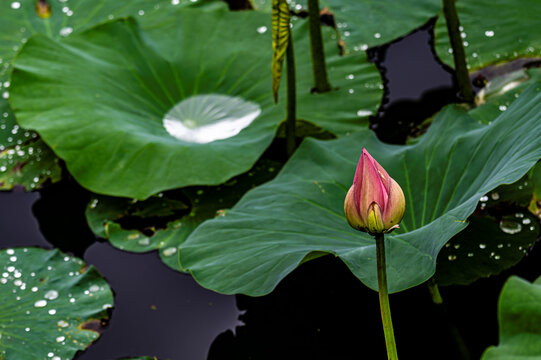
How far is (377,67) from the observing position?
84.6 inches

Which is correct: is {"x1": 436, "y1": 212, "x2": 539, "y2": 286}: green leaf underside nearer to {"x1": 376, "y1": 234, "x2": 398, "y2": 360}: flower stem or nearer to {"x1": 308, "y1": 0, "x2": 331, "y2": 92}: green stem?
{"x1": 376, "y1": 234, "x2": 398, "y2": 360}: flower stem

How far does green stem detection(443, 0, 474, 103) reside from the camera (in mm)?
1878

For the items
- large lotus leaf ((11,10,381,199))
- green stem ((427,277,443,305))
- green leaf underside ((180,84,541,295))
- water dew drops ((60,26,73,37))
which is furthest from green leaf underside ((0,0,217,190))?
green stem ((427,277,443,305))

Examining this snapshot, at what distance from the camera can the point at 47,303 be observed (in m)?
1.40

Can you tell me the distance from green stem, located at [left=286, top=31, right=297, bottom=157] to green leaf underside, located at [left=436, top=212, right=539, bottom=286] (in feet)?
1.73

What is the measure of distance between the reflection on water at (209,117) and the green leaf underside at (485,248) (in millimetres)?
680

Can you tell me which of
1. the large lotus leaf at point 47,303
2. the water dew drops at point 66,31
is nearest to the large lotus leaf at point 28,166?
the large lotus leaf at point 47,303

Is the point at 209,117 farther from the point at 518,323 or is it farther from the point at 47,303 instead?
the point at 518,323

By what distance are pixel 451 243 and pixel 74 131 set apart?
1.02 m

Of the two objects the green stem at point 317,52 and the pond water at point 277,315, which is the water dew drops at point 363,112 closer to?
the green stem at point 317,52

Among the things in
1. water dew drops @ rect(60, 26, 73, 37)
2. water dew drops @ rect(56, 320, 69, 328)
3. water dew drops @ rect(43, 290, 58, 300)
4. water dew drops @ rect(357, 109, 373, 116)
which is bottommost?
water dew drops @ rect(357, 109, 373, 116)

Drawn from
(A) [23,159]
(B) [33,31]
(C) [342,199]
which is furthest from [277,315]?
(B) [33,31]

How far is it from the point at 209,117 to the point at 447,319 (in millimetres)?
886

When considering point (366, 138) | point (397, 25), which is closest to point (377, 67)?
point (397, 25)
